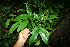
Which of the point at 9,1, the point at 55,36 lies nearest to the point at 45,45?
the point at 55,36

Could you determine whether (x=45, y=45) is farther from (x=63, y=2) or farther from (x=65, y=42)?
(x=63, y=2)

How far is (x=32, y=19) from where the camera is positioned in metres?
2.86

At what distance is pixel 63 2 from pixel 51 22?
4.51 feet

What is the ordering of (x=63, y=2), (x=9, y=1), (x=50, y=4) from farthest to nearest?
(x=9, y=1)
(x=63, y=2)
(x=50, y=4)

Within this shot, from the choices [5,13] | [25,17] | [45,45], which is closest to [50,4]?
[25,17]

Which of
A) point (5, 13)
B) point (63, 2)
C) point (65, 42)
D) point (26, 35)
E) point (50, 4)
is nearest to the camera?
point (65, 42)

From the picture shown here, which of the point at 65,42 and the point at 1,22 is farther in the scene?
the point at 1,22

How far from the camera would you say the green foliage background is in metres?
2.62

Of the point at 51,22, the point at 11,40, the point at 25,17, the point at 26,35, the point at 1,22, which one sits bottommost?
the point at 11,40

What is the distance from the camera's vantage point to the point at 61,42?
2621 mm

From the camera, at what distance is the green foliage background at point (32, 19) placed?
2617mm

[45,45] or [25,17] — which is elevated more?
[25,17]

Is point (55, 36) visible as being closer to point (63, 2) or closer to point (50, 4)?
point (50, 4)

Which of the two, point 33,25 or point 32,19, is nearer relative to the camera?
point 33,25
